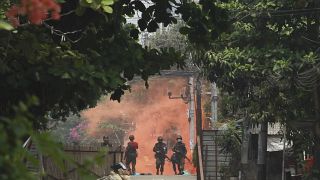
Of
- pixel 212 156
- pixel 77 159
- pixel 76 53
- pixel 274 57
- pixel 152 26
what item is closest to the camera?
pixel 76 53

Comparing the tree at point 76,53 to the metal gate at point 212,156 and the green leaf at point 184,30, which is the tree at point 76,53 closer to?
the green leaf at point 184,30

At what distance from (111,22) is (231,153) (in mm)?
14348

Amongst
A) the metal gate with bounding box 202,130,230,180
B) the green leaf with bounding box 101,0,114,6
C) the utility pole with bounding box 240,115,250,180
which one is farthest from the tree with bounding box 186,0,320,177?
the green leaf with bounding box 101,0,114,6

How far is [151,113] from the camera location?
2292 inches

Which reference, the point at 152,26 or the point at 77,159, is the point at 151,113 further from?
the point at 152,26

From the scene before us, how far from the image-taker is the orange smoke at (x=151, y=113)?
56.8 m

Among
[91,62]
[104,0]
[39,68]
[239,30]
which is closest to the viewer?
[104,0]

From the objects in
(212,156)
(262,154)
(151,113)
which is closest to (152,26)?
(262,154)

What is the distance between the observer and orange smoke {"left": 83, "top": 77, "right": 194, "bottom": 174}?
56.8 metres

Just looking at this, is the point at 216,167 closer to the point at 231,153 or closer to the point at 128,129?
the point at 231,153

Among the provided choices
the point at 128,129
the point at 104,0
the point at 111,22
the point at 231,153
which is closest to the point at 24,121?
the point at 104,0

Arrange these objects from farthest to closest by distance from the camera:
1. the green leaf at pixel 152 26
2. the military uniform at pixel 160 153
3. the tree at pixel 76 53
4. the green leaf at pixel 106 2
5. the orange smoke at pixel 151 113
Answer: the orange smoke at pixel 151 113
the military uniform at pixel 160 153
the green leaf at pixel 152 26
the tree at pixel 76 53
the green leaf at pixel 106 2

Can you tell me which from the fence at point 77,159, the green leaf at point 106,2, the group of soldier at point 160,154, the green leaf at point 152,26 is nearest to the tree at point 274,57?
the fence at point 77,159

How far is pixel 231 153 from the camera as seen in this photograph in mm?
21750
